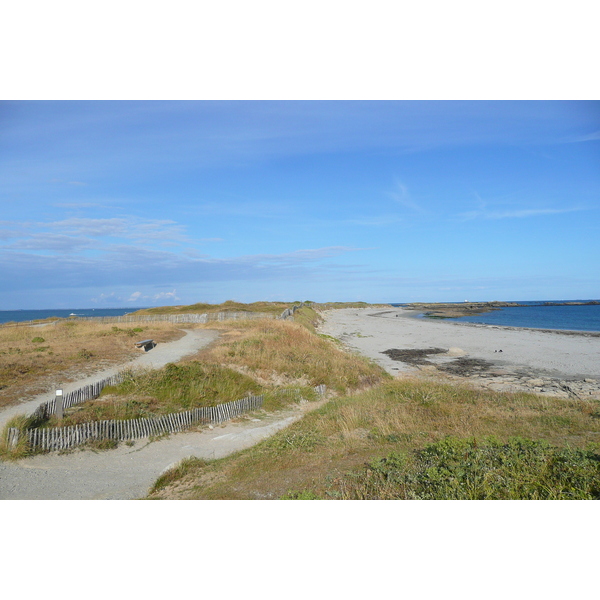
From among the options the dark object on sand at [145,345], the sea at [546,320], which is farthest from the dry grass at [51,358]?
the sea at [546,320]

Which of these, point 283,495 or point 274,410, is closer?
point 283,495

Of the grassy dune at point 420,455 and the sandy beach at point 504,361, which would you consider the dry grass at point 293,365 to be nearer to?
the sandy beach at point 504,361

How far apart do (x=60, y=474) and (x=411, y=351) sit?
30.1 metres

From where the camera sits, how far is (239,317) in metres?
52.7

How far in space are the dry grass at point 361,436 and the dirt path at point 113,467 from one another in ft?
3.77

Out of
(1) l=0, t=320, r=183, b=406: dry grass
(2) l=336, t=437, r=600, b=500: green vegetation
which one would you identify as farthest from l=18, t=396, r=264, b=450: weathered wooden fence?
(2) l=336, t=437, r=600, b=500: green vegetation

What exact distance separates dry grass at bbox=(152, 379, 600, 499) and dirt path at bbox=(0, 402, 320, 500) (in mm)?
1150

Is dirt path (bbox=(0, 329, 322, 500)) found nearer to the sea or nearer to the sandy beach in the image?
the sandy beach

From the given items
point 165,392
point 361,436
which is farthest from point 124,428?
point 361,436

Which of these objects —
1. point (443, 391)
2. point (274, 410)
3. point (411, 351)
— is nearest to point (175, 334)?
point (411, 351)

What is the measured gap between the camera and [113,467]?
9922 mm

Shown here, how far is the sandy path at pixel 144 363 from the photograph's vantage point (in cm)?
1279

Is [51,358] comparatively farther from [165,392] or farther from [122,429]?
[122,429]

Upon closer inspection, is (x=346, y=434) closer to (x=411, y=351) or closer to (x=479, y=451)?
(x=479, y=451)
